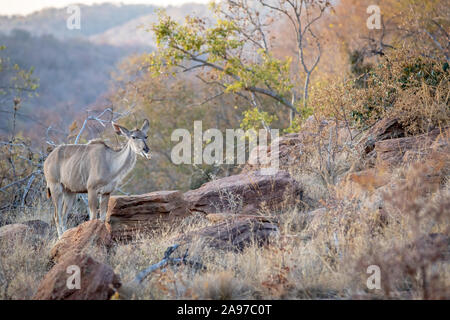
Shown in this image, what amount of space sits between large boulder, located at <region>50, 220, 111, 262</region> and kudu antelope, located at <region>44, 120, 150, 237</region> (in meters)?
1.52

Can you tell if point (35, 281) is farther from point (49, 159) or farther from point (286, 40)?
point (286, 40)

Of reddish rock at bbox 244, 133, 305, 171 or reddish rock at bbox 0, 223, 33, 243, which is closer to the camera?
reddish rock at bbox 0, 223, 33, 243

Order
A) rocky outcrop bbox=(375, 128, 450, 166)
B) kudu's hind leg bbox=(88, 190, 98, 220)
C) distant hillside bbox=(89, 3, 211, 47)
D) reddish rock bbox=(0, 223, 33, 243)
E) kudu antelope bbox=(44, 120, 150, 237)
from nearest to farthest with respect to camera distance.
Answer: reddish rock bbox=(0, 223, 33, 243)
rocky outcrop bbox=(375, 128, 450, 166)
kudu's hind leg bbox=(88, 190, 98, 220)
kudu antelope bbox=(44, 120, 150, 237)
distant hillside bbox=(89, 3, 211, 47)

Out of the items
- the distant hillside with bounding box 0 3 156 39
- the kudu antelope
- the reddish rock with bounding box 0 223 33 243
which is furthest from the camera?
the distant hillside with bounding box 0 3 156 39

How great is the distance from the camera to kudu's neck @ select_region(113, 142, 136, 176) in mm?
9307

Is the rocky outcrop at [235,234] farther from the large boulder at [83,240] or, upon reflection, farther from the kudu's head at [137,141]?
the kudu's head at [137,141]

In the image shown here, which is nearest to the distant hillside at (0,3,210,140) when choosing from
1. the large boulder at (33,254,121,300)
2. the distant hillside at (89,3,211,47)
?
the distant hillside at (89,3,211,47)

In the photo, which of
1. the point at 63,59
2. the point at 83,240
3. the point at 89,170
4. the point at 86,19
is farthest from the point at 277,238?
the point at 86,19

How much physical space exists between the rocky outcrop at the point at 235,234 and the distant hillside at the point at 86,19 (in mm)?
93746

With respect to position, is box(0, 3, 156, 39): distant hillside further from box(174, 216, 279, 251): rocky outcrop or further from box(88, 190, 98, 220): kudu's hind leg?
box(174, 216, 279, 251): rocky outcrop

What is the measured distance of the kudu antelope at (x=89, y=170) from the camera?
912 centimetres

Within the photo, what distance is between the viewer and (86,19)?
4154 inches

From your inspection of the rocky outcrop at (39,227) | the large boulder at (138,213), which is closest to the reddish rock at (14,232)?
the rocky outcrop at (39,227)
